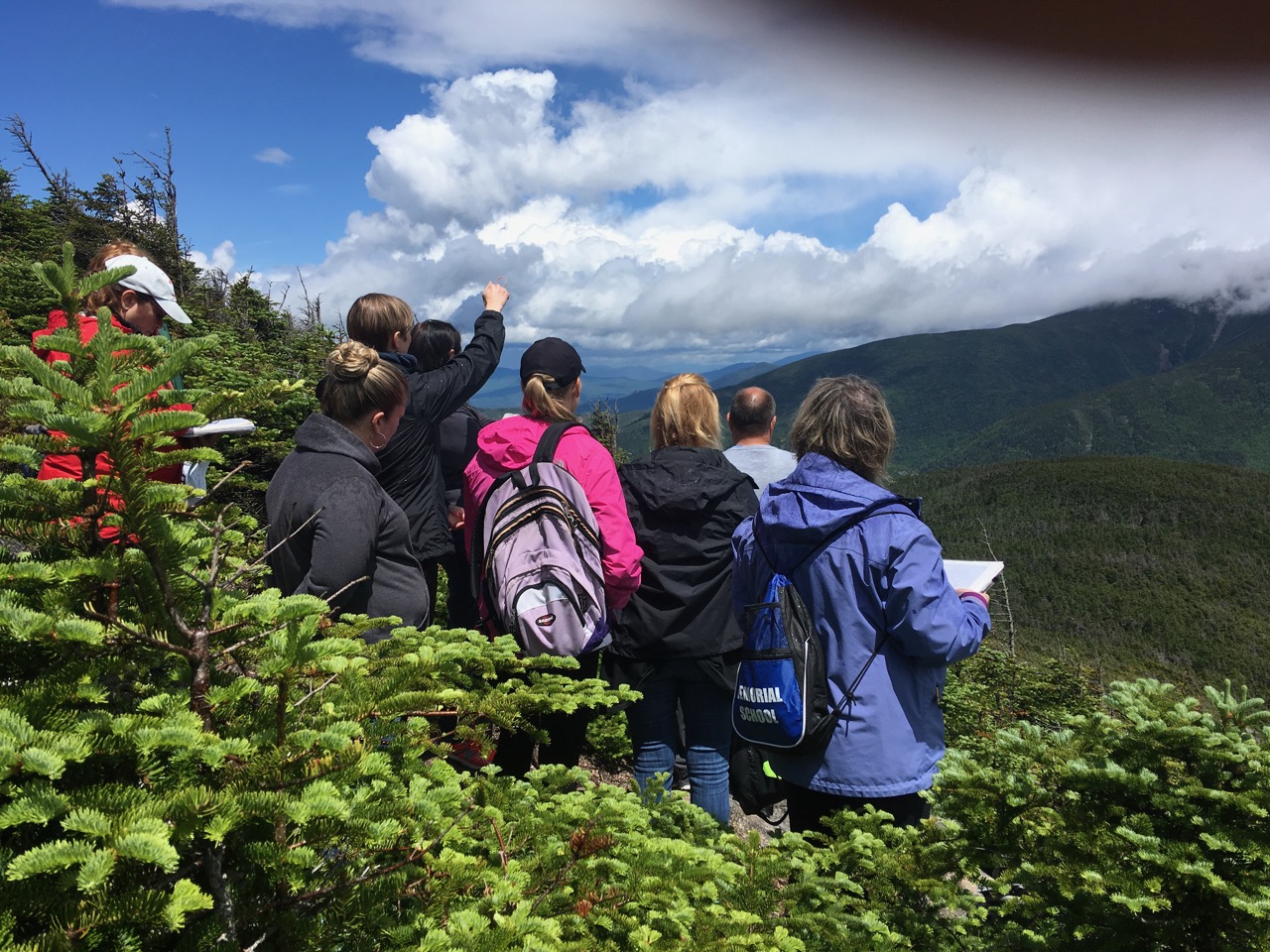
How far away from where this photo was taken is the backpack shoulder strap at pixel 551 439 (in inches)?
137

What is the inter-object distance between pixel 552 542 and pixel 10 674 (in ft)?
7.40

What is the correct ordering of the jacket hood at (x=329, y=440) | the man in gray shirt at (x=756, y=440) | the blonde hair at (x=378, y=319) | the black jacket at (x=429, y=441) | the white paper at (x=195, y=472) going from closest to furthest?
the white paper at (x=195, y=472), the jacket hood at (x=329, y=440), the black jacket at (x=429, y=441), the blonde hair at (x=378, y=319), the man in gray shirt at (x=756, y=440)

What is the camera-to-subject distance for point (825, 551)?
2939 mm

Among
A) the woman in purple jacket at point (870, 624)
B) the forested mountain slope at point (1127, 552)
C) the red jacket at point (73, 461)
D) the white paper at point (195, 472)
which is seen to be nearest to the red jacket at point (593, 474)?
the woman in purple jacket at point (870, 624)

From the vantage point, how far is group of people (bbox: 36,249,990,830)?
2818 millimetres

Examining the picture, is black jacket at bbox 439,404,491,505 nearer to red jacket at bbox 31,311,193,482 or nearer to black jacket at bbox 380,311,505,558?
black jacket at bbox 380,311,505,558

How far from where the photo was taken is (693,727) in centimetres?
387

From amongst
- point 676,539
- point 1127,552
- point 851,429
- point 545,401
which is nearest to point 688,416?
point 676,539

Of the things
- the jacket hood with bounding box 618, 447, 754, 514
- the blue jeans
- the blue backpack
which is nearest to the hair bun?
the jacket hood with bounding box 618, 447, 754, 514

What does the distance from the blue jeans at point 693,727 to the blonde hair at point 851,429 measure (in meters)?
1.38

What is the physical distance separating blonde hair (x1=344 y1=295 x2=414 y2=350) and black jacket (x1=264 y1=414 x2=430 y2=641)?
1.29 metres

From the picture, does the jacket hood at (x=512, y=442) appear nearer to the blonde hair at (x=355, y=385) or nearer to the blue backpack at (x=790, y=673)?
the blonde hair at (x=355, y=385)

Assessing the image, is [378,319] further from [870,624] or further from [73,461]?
[870,624]

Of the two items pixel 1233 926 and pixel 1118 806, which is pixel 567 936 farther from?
pixel 1233 926
